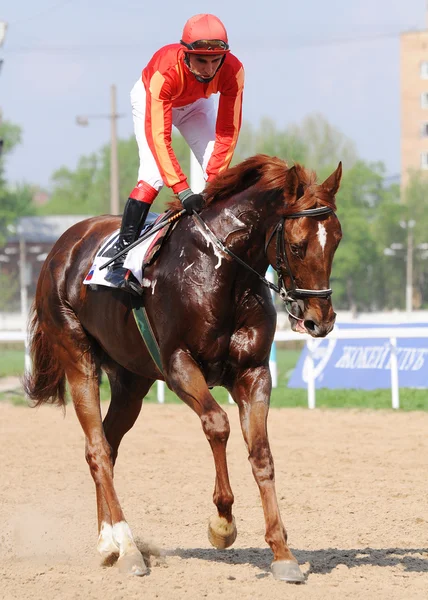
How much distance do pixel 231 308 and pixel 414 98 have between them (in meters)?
74.2

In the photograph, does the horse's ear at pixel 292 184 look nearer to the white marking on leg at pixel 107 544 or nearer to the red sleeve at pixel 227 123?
the red sleeve at pixel 227 123

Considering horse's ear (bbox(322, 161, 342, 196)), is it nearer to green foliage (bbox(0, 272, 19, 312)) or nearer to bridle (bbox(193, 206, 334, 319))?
bridle (bbox(193, 206, 334, 319))

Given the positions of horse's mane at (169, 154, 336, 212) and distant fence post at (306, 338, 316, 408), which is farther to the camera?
distant fence post at (306, 338, 316, 408)

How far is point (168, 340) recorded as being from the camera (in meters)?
5.01

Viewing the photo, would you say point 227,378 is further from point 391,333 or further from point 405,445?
point 391,333

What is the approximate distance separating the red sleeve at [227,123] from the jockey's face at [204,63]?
0.20 m

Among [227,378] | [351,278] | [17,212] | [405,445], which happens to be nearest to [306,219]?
[227,378]

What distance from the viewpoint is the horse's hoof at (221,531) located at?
4.84 meters

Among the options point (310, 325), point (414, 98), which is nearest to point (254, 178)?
point (310, 325)

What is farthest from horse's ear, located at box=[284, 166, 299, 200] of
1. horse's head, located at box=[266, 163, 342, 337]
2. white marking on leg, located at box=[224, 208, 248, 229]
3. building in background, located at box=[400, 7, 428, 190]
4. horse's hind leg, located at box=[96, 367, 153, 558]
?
building in background, located at box=[400, 7, 428, 190]

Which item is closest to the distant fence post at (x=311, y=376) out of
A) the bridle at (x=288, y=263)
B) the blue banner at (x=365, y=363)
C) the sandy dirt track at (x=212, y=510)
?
the blue banner at (x=365, y=363)

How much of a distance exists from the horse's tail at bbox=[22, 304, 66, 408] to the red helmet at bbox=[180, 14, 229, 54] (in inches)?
91.3

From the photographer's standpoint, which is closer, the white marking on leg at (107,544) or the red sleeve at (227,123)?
the white marking on leg at (107,544)

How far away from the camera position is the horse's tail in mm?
6534
